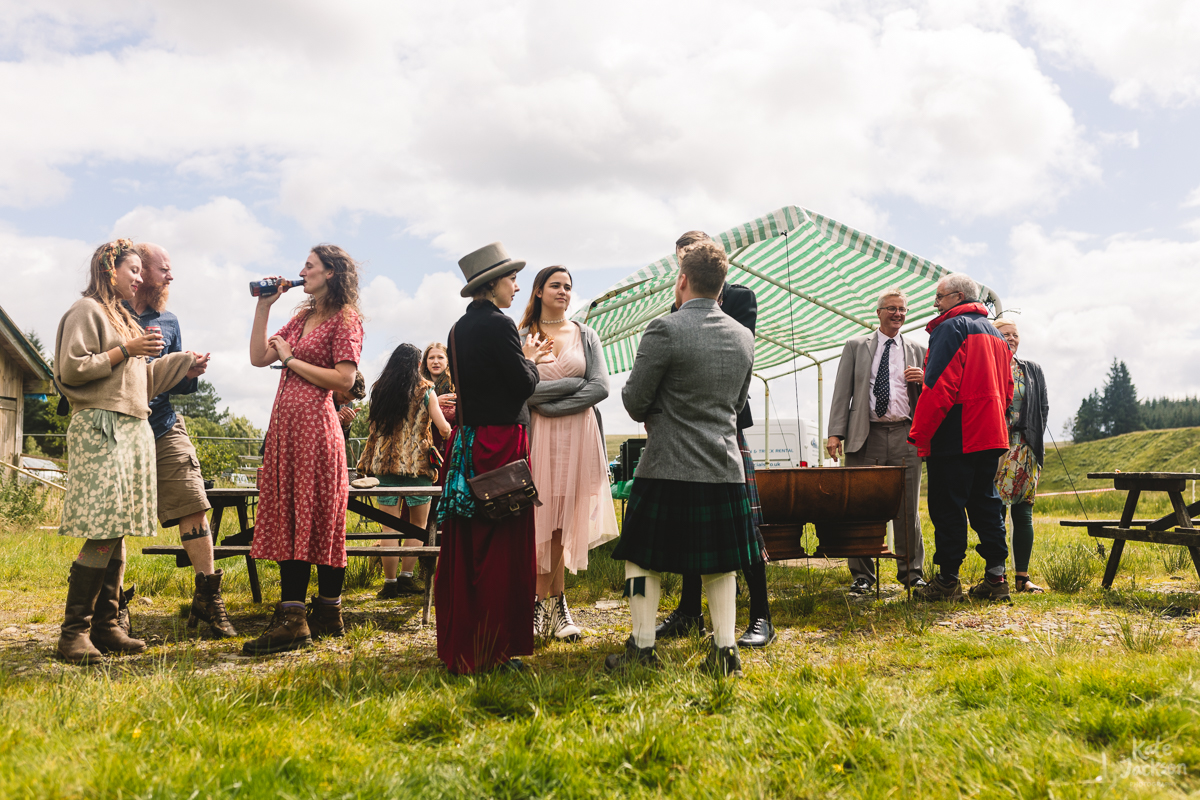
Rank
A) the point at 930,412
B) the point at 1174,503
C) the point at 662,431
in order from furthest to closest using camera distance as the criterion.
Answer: the point at 1174,503
the point at 930,412
the point at 662,431

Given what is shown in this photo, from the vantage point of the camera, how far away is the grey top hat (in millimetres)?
3535

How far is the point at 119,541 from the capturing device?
3762 mm

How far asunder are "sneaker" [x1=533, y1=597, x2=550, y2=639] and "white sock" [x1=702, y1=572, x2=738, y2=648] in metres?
1.28

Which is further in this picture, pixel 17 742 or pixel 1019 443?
pixel 1019 443

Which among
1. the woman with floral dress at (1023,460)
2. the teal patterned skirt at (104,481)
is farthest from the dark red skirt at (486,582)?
the woman with floral dress at (1023,460)

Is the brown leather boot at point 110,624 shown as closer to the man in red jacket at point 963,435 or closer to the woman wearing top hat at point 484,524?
the woman wearing top hat at point 484,524

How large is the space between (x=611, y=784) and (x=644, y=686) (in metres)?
0.80

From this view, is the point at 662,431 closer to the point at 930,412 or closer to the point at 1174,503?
the point at 930,412

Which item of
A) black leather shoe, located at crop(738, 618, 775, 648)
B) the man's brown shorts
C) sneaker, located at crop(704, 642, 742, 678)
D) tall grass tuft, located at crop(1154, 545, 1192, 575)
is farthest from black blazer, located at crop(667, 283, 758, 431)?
tall grass tuft, located at crop(1154, 545, 1192, 575)

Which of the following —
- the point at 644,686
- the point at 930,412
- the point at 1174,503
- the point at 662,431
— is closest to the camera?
the point at 644,686

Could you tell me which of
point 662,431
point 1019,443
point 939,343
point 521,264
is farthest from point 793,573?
point 521,264

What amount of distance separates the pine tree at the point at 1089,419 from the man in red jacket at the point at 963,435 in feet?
332

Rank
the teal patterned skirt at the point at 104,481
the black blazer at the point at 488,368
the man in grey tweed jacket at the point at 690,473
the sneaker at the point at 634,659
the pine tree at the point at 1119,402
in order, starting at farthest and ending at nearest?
the pine tree at the point at 1119,402
the teal patterned skirt at the point at 104,481
the black blazer at the point at 488,368
the man in grey tweed jacket at the point at 690,473
the sneaker at the point at 634,659

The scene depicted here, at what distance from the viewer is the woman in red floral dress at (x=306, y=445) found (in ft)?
12.5
